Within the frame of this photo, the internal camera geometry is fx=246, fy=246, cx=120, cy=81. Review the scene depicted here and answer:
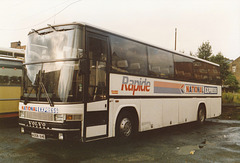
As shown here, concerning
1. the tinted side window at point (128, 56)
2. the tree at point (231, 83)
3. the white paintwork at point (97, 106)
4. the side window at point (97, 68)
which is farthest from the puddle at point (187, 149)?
the tree at point (231, 83)

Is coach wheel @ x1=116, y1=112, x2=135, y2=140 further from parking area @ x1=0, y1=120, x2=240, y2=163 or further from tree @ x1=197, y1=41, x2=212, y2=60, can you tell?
tree @ x1=197, y1=41, x2=212, y2=60

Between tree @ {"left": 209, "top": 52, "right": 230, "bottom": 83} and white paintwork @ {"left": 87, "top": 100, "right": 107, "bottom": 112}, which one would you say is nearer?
white paintwork @ {"left": 87, "top": 100, "right": 107, "bottom": 112}

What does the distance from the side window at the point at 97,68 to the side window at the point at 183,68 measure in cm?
464

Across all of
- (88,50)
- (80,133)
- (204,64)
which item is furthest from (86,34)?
(204,64)

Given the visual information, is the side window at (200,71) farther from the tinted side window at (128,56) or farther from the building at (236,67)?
the building at (236,67)

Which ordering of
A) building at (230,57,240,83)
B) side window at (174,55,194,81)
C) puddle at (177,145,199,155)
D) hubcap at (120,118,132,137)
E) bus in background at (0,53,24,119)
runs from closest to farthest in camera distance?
puddle at (177,145,199,155) → hubcap at (120,118,132,137) → bus in background at (0,53,24,119) → side window at (174,55,194,81) → building at (230,57,240,83)

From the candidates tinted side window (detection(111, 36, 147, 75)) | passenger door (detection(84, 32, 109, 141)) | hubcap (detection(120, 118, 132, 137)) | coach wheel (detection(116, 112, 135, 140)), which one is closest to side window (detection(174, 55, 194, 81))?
tinted side window (detection(111, 36, 147, 75))

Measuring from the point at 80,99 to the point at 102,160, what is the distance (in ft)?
5.34

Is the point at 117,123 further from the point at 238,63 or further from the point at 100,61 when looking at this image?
the point at 238,63

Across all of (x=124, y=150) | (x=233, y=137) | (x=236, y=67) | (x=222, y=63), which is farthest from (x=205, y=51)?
(x=124, y=150)

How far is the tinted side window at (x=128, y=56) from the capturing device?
25.4ft

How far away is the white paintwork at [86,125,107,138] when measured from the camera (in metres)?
6.54

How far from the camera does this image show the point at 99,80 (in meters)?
6.99

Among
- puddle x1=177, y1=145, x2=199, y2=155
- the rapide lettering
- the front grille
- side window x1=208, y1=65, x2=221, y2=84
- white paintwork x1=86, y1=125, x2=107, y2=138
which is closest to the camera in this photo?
the front grille
